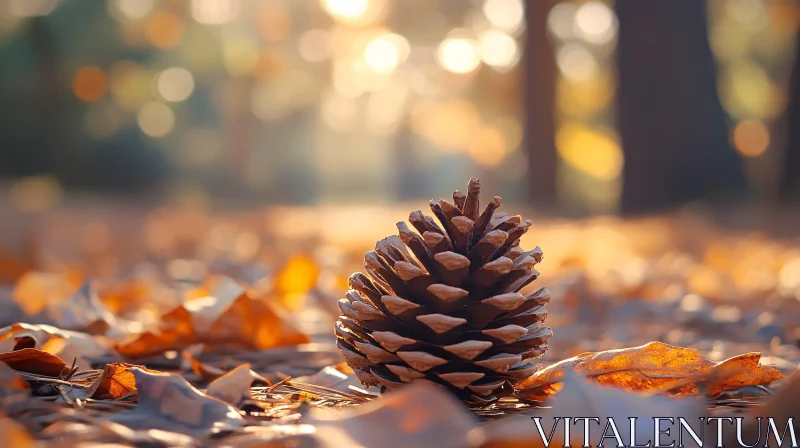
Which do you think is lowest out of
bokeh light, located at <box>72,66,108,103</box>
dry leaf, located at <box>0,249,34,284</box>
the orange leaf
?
the orange leaf

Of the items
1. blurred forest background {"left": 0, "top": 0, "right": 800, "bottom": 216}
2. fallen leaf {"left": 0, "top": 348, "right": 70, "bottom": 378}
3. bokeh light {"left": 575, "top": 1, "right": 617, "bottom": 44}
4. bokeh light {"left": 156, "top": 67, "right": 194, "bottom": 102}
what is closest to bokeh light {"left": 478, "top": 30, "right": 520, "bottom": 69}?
blurred forest background {"left": 0, "top": 0, "right": 800, "bottom": 216}

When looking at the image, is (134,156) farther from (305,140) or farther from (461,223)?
(461,223)

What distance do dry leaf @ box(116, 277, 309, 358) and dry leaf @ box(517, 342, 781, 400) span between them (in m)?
0.72

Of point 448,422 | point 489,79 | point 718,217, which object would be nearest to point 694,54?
point 718,217

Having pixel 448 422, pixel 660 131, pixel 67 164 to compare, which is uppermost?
pixel 67 164

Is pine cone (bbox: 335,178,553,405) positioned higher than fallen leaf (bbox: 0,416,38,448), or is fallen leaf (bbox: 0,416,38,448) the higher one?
pine cone (bbox: 335,178,553,405)

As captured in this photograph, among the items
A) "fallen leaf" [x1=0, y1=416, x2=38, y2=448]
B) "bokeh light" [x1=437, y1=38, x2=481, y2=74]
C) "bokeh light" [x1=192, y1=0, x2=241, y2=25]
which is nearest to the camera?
"fallen leaf" [x1=0, y1=416, x2=38, y2=448]

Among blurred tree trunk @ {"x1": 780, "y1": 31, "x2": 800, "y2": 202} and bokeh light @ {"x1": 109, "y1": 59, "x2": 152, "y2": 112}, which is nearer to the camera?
blurred tree trunk @ {"x1": 780, "y1": 31, "x2": 800, "y2": 202}

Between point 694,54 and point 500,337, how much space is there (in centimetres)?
728

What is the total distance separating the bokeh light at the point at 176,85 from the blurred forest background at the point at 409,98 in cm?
9

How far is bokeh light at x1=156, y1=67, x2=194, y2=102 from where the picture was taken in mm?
25531

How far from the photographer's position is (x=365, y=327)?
53.5 inches

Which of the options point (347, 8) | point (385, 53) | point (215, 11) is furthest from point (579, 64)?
point (215, 11)

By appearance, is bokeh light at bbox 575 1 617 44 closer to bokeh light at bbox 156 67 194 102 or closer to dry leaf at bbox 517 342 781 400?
bokeh light at bbox 156 67 194 102
